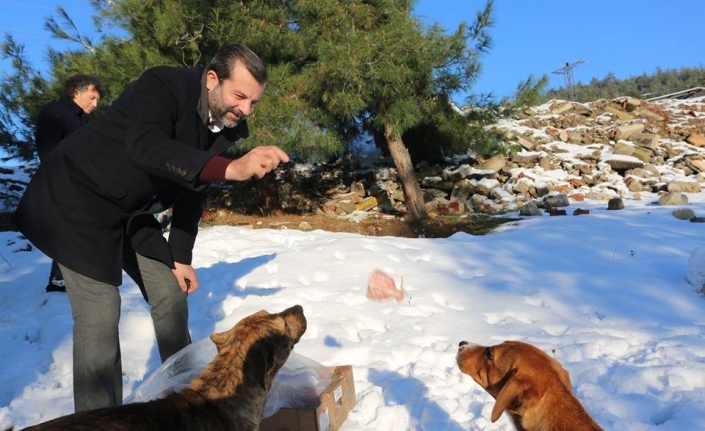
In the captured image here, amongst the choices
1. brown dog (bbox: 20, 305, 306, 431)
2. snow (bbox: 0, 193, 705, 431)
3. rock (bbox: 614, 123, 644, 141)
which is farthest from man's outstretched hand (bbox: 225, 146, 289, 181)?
rock (bbox: 614, 123, 644, 141)

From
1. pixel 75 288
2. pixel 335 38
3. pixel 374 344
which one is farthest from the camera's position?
pixel 335 38

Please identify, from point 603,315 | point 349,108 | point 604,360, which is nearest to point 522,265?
point 603,315

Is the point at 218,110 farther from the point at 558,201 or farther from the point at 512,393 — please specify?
the point at 558,201

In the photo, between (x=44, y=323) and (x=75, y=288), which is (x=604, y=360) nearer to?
(x=75, y=288)

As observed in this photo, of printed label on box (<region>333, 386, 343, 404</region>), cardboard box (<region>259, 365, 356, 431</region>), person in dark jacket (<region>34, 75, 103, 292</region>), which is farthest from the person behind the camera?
person in dark jacket (<region>34, 75, 103, 292</region>)

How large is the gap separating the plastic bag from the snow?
1.45 ft

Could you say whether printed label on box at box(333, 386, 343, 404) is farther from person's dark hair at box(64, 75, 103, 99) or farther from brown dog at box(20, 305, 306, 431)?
person's dark hair at box(64, 75, 103, 99)

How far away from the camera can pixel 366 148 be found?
16.2 m

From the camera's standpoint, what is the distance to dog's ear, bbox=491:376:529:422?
2.41 m

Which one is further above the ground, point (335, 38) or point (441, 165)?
point (335, 38)

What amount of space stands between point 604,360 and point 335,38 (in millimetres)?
7760

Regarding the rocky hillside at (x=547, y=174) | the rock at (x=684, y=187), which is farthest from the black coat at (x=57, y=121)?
the rock at (x=684, y=187)

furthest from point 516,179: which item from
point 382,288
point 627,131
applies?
point 382,288

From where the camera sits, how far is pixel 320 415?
2824mm
